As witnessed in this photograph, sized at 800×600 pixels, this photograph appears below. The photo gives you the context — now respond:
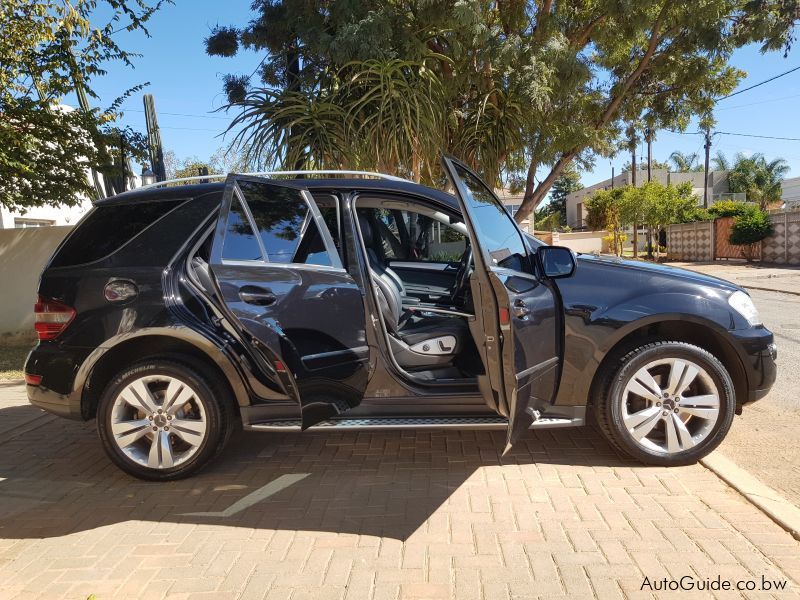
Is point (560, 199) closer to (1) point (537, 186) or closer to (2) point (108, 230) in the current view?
(1) point (537, 186)

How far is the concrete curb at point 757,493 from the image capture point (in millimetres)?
2994

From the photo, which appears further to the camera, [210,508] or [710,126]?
[710,126]

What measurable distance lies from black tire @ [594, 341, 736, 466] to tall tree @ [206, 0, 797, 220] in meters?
4.63

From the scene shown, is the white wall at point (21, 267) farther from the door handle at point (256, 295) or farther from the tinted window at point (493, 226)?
the tinted window at point (493, 226)

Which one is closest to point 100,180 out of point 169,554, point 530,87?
point 530,87

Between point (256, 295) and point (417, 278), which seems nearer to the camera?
point (256, 295)

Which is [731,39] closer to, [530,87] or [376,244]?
[530,87]

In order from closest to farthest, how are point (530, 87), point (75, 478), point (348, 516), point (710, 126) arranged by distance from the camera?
point (348, 516)
point (75, 478)
point (530, 87)
point (710, 126)

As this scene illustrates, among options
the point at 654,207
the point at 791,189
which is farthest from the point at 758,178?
the point at 654,207

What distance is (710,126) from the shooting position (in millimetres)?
11609

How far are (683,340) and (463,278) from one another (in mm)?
1578

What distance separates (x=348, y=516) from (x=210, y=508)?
33.2 inches

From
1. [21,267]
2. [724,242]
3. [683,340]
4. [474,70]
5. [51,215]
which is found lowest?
[724,242]

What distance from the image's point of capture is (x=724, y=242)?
85.3ft
